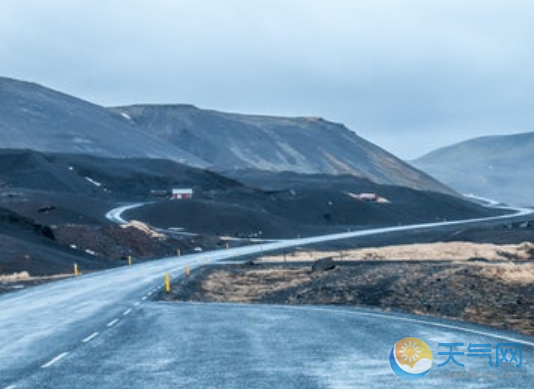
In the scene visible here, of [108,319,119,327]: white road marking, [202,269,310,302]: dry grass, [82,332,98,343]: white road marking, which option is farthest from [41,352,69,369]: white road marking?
[202,269,310,302]: dry grass

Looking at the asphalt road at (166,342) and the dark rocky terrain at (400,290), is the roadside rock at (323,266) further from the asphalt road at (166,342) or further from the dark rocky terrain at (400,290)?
the asphalt road at (166,342)

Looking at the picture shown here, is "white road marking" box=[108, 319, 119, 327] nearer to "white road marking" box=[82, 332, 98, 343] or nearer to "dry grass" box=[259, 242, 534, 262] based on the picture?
"white road marking" box=[82, 332, 98, 343]

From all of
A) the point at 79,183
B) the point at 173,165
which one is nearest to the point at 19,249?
the point at 79,183

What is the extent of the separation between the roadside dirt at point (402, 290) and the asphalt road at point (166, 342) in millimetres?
3474

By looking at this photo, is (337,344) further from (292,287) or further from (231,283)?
(231,283)

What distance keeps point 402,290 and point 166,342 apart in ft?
46.1

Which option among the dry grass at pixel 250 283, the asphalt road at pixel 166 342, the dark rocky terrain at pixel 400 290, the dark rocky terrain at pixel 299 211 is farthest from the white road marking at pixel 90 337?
the dark rocky terrain at pixel 299 211

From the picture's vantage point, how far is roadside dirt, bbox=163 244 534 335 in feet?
84.1

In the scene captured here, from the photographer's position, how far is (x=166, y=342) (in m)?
19.9

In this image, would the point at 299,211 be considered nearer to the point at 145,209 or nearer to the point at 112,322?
the point at 145,209

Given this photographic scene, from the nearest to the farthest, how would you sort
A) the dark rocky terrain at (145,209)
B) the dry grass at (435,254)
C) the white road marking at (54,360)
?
the white road marking at (54,360) → the dry grass at (435,254) → the dark rocky terrain at (145,209)

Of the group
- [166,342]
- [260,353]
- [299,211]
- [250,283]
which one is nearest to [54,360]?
[166,342]

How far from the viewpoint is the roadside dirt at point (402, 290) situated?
25625 millimetres

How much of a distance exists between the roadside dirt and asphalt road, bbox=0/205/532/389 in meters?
3.47
